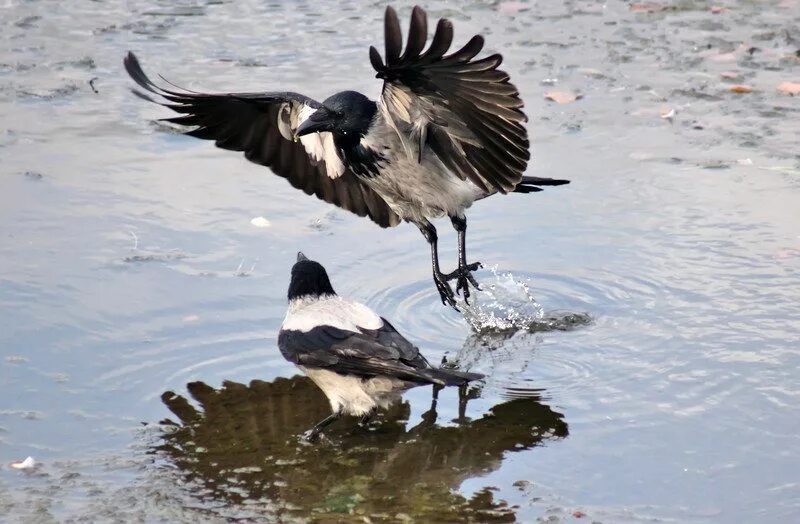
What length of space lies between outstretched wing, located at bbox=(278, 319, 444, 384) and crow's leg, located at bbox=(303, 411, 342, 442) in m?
0.24

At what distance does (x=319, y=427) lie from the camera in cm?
531

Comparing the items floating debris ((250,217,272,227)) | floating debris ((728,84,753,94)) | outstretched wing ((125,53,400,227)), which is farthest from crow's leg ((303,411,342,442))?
floating debris ((728,84,753,94))

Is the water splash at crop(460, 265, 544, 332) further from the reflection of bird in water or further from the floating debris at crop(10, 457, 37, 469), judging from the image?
the floating debris at crop(10, 457, 37, 469)

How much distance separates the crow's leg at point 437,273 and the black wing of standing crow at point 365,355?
1.06m

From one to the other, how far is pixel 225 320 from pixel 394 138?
121 centimetres

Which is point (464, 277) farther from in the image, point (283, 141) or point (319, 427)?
point (319, 427)

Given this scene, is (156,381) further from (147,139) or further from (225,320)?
(147,139)

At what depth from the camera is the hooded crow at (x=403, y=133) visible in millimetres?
5402

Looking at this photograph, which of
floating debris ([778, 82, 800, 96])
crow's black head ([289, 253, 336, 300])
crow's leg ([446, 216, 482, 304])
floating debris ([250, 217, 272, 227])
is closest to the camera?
crow's black head ([289, 253, 336, 300])

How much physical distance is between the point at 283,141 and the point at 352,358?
6.56 ft

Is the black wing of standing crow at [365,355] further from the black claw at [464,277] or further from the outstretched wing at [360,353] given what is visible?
the black claw at [464,277]

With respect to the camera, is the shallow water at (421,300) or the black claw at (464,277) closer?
the shallow water at (421,300)

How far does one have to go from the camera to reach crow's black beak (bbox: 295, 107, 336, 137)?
240 inches

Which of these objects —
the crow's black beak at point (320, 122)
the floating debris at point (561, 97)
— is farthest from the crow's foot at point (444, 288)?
the floating debris at point (561, 97)
